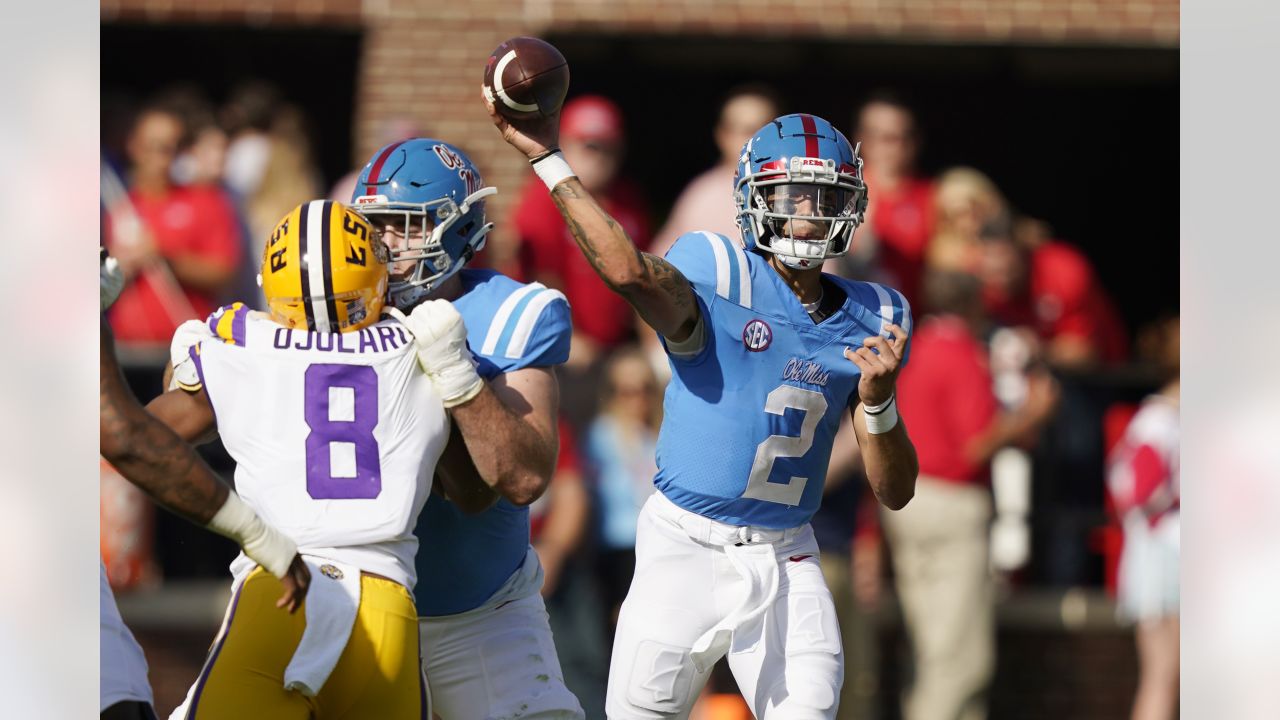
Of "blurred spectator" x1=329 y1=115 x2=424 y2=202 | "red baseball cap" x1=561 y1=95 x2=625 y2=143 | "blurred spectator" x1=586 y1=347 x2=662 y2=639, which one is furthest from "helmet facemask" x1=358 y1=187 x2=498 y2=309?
"blurred spectator" x1=329 y1=115 x2=424 y2=202

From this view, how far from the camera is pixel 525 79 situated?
171 inches

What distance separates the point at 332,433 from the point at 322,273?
365 mm

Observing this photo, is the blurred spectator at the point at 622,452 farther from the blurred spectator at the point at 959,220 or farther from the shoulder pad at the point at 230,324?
the shoulder pad at the point at 230,324

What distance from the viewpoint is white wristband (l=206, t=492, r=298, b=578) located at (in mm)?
3629

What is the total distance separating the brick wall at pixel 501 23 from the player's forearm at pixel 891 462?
4742 mm

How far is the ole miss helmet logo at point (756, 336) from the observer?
4.59 m

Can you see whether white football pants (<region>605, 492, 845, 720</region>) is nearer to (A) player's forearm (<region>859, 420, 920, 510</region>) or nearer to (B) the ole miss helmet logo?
(A) player's forearm (<region>859, 420, 920, 510</region>)

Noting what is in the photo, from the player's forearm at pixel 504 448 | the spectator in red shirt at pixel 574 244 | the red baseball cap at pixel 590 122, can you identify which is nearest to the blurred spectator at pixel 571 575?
the spectator in red shirt at pixel 574 244

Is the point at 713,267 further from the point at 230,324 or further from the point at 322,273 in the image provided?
the point at 230,324

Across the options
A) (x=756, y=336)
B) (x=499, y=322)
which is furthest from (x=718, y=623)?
(x=499, y=322)

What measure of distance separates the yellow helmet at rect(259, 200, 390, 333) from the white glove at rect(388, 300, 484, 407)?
5.0 inches

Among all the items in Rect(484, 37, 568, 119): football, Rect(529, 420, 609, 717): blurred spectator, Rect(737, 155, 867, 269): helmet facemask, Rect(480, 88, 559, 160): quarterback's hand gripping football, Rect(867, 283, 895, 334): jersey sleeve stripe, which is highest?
Rect(484, 37, 568, 119): football
